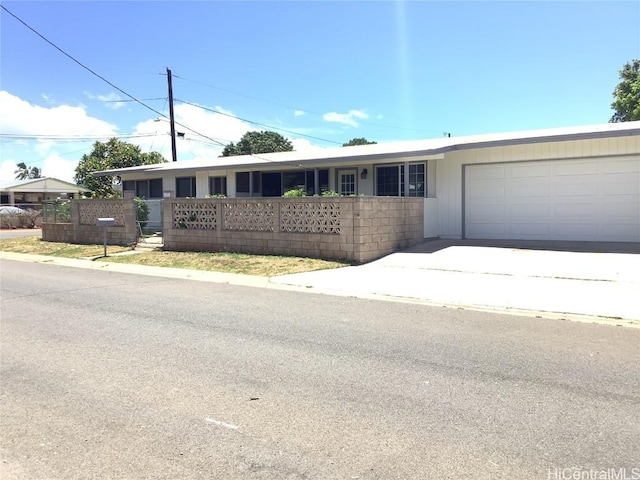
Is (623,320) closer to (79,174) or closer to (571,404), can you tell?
(571,404)

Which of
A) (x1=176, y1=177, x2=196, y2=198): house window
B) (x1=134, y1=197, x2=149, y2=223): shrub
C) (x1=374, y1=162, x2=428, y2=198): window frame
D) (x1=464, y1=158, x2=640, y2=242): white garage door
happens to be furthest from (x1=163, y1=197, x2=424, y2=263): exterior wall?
(x1=176, y1=177, x2=196, y2=198): house window

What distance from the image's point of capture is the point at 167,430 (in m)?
4.00

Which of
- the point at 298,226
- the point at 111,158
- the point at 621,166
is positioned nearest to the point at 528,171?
the point at 621,166

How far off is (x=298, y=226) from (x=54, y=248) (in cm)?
1169

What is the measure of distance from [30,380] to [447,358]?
431cm

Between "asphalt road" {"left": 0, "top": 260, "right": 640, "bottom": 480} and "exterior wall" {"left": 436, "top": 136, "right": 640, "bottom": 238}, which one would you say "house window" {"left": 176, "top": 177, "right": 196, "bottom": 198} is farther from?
"asphalt road" {"left": 0, "top": 260, "right": 640, "bottom": 480}

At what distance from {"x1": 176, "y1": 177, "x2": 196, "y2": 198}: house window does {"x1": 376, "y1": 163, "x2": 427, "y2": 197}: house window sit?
975 cm

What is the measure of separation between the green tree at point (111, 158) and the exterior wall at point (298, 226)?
22.3 meters

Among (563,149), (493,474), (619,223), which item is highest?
(563,149)

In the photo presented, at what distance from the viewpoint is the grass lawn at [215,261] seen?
44.3ft

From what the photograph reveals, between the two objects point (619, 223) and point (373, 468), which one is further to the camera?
point (619, 223)

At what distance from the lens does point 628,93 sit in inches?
1204

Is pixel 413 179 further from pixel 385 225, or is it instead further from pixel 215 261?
pixel 215 261

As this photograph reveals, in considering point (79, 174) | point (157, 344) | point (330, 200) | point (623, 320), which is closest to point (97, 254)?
point (330, 200)
